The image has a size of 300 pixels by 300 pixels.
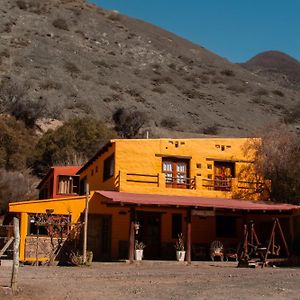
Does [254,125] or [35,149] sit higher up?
[254,125]

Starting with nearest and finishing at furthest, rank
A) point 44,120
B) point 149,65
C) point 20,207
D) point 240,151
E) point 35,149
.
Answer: point 20,207 → point 240,151 → point 35,149 → point 44,120 → point 149,65

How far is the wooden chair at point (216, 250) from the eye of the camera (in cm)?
2567

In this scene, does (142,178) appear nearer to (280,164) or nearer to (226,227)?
(226,227)

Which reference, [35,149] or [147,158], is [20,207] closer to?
[147,158]

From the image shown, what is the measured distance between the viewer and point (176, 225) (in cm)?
2753

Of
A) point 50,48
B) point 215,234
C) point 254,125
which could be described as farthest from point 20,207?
point 50,48

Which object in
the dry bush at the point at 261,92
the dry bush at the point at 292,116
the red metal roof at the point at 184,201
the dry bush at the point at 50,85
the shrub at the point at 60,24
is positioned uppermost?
the shrub at the point at 60,24

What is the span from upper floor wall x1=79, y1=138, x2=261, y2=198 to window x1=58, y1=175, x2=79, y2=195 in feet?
19.5

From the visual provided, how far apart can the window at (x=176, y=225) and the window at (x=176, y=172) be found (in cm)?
172

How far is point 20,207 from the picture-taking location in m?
24.4

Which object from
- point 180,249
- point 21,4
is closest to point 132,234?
point 180,249

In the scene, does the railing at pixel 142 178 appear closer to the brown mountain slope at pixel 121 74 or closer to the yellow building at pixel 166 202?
the yellow building at pixel 166 202

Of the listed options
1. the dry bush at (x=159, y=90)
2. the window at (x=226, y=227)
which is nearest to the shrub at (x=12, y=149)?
the window at (x=226, y=227)

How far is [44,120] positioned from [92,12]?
132ft
